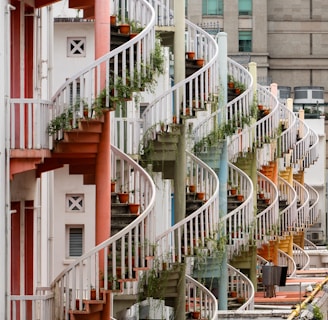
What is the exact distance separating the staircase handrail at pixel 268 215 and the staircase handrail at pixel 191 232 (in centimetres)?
1285

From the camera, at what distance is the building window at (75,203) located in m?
38.8

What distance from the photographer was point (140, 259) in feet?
89.6

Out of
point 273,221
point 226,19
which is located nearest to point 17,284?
point 273,221

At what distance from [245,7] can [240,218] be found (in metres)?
58.2

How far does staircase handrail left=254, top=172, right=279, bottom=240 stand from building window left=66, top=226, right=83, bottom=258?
1143 centimetres

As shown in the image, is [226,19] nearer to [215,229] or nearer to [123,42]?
[215,229]

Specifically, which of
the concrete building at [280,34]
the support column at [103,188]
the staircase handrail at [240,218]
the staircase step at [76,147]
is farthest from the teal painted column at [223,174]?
the concrete building at [280,34]

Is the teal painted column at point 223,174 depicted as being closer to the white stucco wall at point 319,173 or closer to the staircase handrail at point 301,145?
the staircase handrail at point 301,145

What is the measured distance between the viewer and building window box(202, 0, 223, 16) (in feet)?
333

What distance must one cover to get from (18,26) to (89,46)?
414 inches

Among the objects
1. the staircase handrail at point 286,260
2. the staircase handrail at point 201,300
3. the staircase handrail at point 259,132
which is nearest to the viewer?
the staircase handrail at point 201,300

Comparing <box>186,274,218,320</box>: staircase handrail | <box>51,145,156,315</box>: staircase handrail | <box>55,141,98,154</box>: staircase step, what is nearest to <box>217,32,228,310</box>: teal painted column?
<box>186,274,218,320</box>: staircase handrail

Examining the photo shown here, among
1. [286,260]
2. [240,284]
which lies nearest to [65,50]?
[240,284]

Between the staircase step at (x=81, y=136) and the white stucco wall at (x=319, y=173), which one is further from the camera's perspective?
the white stucco wall at (x=319, y=173)
